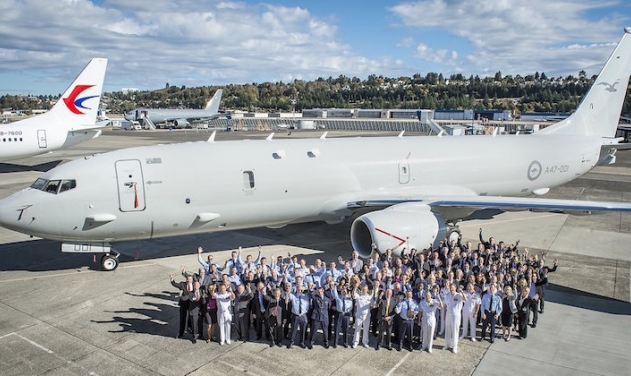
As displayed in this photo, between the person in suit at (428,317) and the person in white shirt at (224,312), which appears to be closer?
the person in suit at (428,317)

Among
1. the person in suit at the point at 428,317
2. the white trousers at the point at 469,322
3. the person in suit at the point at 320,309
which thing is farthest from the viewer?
the white trousers at the point at 469,322

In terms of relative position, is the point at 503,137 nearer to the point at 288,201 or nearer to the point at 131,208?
the point at 288,201

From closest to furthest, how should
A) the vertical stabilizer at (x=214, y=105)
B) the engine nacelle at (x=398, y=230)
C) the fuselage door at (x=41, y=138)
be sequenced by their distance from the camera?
the engine nacelle at (x=398, y=230) → the fuselage door at (x=41, y=138) → the vertical stabilizer at (x=214, y=105)

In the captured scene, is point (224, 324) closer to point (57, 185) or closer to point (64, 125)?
point (57, 185)

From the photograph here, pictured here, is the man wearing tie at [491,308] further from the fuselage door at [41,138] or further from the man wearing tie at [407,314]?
the fuselage door at [41,138]

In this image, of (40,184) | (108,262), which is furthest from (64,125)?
(108,262)

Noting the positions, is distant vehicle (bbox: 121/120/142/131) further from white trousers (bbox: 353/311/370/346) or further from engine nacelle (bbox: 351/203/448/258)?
white trousers (bbox: 353/311/370/346)

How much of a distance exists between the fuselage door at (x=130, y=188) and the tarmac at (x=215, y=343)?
1539 millimetres

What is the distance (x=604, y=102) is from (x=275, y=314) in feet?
72.5

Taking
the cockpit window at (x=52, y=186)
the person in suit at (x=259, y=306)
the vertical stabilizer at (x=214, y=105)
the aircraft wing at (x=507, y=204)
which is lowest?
the person in suit at (x=259, y=306)

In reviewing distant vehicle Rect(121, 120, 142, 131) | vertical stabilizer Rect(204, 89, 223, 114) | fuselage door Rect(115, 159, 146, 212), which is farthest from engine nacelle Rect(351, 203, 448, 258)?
distant vehicle Rect(121, 120, 142, 131)

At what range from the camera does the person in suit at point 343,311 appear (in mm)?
10039

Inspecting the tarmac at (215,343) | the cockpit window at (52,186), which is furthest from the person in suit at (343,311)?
the cockpit window at (52,186)

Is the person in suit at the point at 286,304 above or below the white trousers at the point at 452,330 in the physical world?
above
